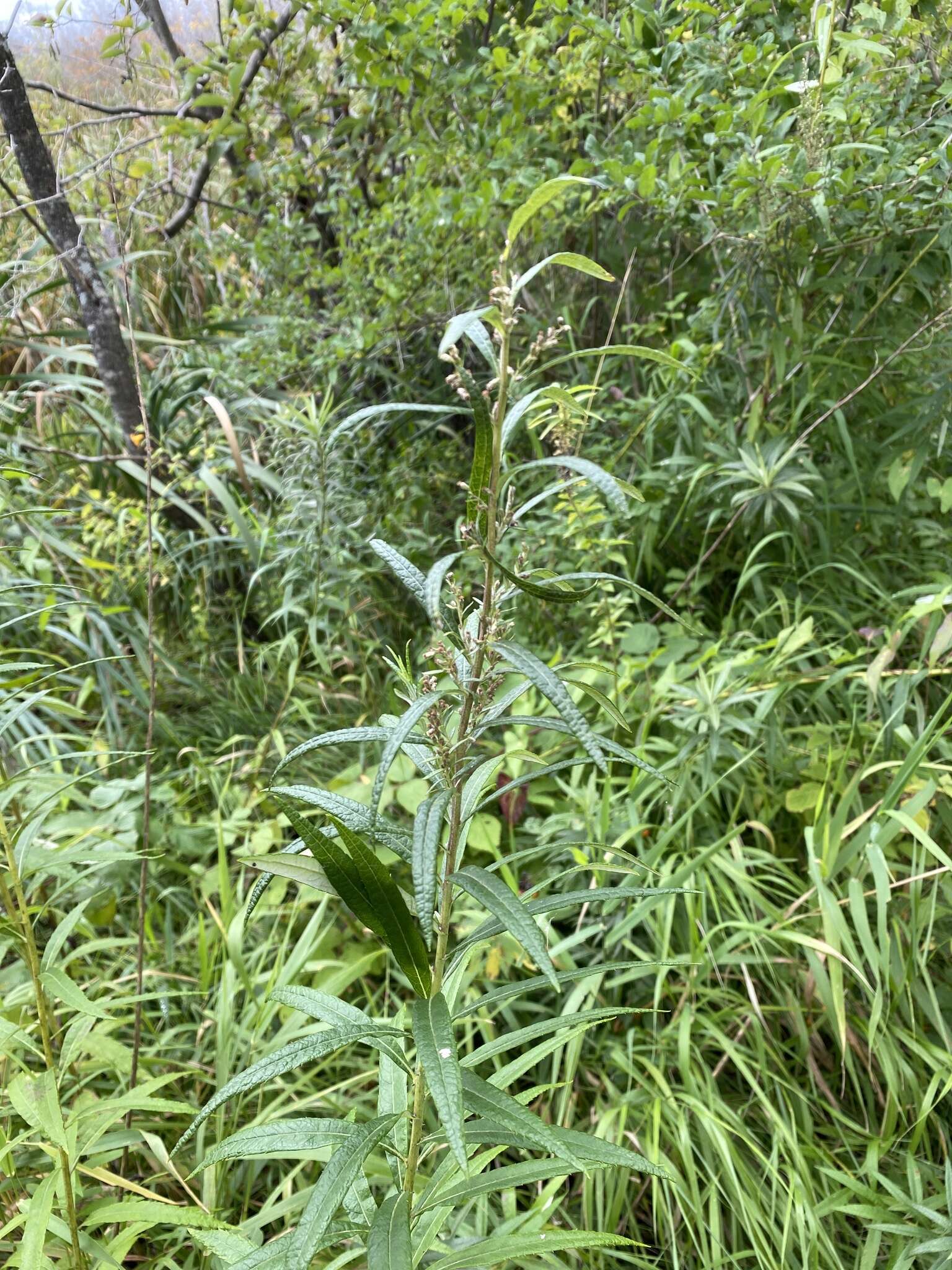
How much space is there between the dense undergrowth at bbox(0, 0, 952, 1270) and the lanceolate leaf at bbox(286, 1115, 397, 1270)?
270 mm

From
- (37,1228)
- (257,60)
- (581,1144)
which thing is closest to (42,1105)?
(37,1228)

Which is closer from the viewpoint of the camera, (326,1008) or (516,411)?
(516,411)

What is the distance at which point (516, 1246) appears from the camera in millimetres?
822

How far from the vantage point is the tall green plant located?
642 mm

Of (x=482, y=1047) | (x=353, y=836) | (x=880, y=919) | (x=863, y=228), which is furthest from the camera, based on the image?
(x=863, y=228)

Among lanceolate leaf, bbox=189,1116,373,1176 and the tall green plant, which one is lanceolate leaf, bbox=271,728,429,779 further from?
lanceolate leaf, bbox=189,1116,373,1176

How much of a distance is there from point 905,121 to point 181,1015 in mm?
2365

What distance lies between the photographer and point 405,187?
237 centimetres

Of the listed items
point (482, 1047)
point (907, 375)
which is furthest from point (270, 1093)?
point (907, 375)

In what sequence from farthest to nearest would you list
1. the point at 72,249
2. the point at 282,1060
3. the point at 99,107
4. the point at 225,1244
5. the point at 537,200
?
1. the point at 99,107
2. the point at 72,249
3. the point at 225,1244
4. the point at 282,1060
5. the point at 537,200

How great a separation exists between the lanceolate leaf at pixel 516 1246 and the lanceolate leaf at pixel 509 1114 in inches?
4.6

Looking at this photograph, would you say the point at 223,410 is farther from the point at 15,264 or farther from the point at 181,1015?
the point at 181,1015

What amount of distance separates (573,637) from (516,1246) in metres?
1.55

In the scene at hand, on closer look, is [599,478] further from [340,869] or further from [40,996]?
[40,996]
